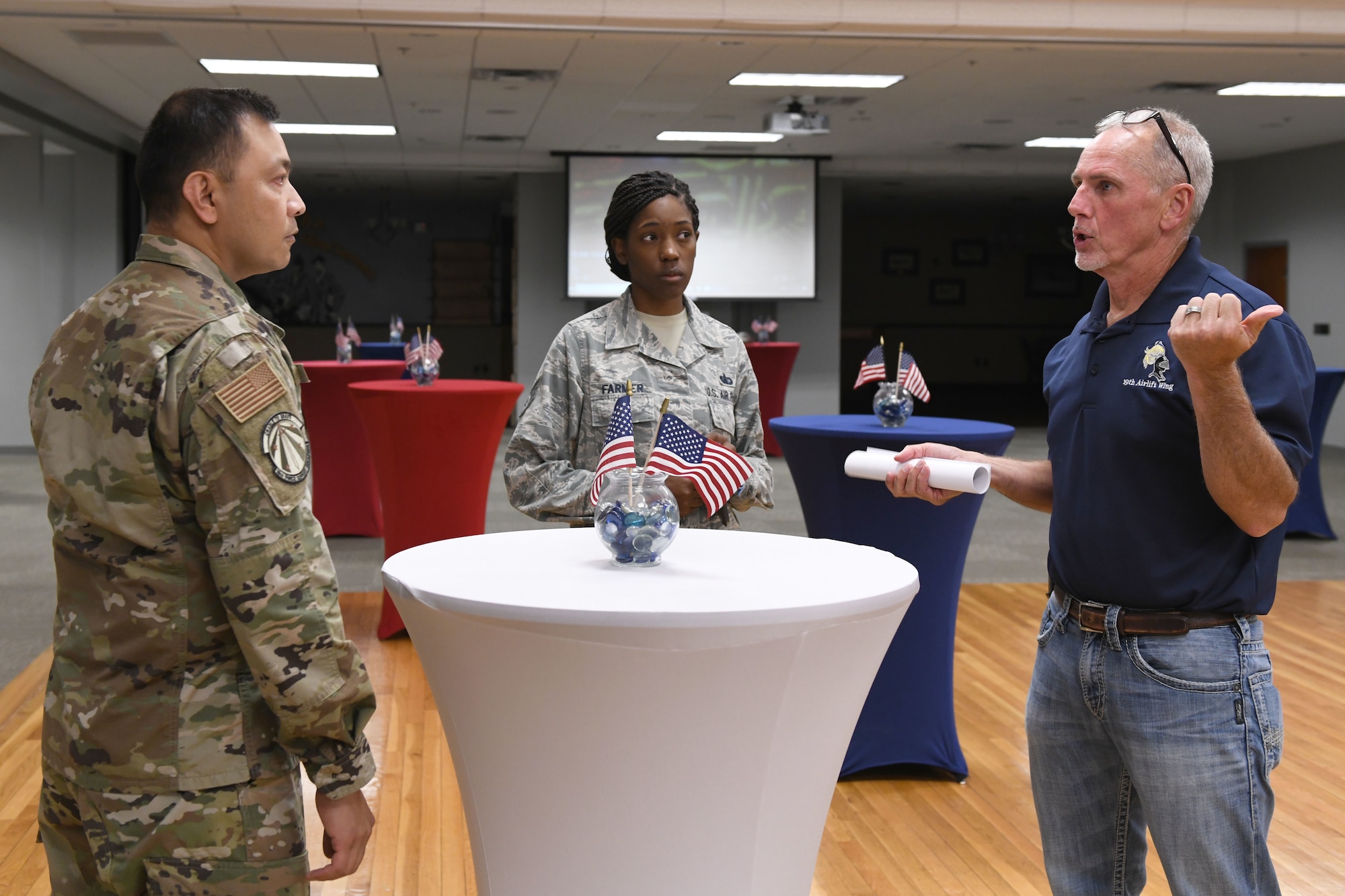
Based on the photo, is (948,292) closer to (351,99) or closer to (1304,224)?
(1304,224)

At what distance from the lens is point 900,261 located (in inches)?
851

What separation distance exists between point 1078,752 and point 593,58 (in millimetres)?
7368

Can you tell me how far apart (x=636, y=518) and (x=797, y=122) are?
8929 millimetres

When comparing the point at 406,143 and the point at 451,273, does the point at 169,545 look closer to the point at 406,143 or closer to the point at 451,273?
the point at 406,143

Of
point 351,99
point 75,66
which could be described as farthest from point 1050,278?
point 75,66

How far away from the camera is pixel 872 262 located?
21.7 m

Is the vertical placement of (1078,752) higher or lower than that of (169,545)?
lower

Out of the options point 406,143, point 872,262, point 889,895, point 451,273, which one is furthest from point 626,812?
point 872,262

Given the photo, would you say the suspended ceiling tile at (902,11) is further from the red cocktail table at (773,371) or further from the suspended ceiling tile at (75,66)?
the suspended ceiling tile at (75,66)

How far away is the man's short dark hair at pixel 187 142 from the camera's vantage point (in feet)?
4.81

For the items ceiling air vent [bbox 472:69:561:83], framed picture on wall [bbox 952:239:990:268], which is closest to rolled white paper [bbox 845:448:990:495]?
ceiling air vent [bbox 472:69:561:83]

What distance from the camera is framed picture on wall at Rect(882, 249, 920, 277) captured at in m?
21.6

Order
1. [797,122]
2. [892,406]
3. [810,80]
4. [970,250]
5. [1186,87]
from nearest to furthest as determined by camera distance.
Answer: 1. [892,406]
2. [810,80]
3. [1186,87]
4. [797,122]
5. [970,250]

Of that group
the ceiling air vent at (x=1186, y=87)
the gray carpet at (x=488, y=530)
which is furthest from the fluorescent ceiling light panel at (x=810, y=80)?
the gray carpet at (x=488, y=530)
